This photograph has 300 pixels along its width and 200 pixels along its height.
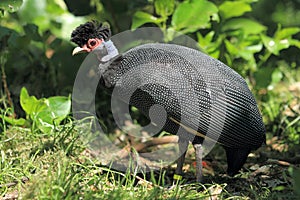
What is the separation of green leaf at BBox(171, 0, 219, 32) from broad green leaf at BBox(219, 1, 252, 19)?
0.25 metres

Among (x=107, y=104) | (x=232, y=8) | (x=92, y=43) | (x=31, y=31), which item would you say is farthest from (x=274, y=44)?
(x=31, y=31)

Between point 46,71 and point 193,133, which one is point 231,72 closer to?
point 193,133

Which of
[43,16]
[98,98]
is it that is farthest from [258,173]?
[43,16]

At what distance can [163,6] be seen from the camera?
10.7 ft

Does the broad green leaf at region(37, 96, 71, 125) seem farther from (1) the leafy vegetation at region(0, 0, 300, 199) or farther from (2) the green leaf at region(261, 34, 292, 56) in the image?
(2) the green leaf at region(261, 34, 292, 56)

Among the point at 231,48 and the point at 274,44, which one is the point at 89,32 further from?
the point at 274,44

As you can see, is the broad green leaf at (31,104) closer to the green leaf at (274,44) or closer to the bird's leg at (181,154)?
the bird's leg at (181,154)

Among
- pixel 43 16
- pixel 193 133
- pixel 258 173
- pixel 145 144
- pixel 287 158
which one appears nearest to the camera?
pixel 193 133

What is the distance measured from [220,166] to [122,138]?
27.2 inches

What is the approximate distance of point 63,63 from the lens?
3592 millimetres

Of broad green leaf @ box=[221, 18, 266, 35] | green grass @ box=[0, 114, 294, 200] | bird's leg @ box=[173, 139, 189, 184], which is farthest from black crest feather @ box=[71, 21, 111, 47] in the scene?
broad green leaf @ box=[221, 18, 266, 35]

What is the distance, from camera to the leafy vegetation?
95.0 inches

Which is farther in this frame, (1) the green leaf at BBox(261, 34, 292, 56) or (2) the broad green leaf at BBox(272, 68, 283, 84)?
(2) the broad green leaf at BBox(272, 68, 283, 84)

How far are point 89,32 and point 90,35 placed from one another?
15mm
